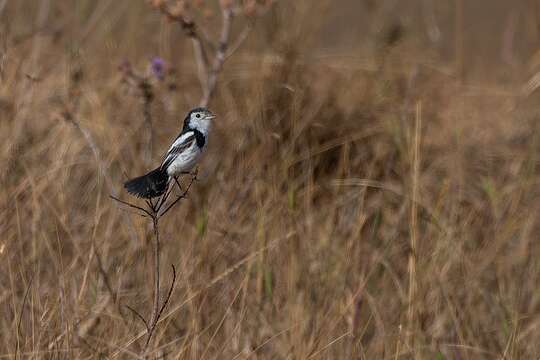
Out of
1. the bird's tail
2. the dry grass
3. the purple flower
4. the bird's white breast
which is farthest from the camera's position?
the purple flower

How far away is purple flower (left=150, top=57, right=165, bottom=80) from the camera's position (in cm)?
283

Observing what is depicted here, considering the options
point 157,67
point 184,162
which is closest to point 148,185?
point 184,162

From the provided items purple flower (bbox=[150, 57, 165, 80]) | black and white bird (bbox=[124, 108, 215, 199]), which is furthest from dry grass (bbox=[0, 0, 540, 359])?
black and white bird (bbox=[124, 108, 215, 199])

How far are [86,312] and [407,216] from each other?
1331 mm

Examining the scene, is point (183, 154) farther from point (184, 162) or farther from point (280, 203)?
point (280, 203)

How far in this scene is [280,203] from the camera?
3117 millimetres

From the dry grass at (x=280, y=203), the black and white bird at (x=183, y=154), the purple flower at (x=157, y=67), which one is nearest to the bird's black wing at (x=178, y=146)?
the black and white bird at (x=183, y=154)

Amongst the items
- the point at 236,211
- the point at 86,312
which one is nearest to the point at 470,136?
the point at 236,211

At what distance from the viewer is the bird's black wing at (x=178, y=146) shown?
193cm

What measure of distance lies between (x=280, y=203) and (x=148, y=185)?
52.1 inches

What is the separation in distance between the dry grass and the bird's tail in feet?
1.60

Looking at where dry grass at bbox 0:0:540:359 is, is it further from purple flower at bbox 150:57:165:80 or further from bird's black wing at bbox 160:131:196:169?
bird's black wing at bbox 160:131:196:169

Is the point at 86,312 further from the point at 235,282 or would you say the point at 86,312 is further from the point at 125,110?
the point at 125,110

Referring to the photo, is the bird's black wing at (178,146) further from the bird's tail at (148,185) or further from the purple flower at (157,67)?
the purple flower at (157,67)
